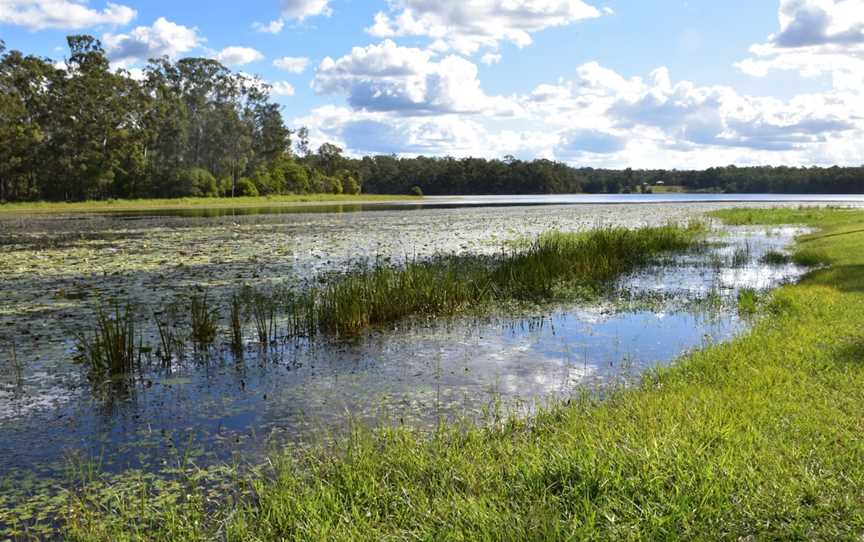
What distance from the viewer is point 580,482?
449cm

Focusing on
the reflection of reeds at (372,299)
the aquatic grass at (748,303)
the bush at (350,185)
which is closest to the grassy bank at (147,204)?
the bush at (350,185)

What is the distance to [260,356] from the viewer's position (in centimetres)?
938

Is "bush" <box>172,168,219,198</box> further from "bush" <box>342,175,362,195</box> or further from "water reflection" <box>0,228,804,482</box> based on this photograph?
"water reflection" <box>0,228,804,482</box>

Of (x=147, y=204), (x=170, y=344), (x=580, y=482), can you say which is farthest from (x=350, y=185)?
(x=580, y=482)

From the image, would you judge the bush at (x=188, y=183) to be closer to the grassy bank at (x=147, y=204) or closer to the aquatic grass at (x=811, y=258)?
the grassy bank at (x=147, y=204)

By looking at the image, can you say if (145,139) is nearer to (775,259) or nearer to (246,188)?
(246,188)

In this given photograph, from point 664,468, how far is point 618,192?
169854mm

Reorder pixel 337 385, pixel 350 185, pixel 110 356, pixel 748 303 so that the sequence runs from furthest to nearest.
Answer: pixel 350 185 → pixel 748 303 → pixel 110 356 → pixel 337 385

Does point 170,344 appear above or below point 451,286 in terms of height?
below

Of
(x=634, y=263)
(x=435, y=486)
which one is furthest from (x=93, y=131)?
(x=435, y=486)

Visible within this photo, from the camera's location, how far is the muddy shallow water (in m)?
6.45

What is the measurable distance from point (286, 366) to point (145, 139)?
7047 centimetres

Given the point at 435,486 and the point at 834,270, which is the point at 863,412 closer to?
the point at 435,486

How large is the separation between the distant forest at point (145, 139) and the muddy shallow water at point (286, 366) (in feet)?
178
